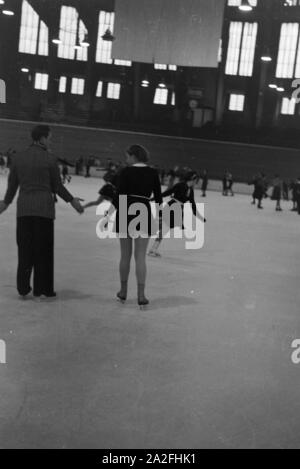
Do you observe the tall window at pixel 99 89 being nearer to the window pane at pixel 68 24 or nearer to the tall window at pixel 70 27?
the tall window at pixel 70 27

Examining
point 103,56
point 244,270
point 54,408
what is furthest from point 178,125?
point 54,408

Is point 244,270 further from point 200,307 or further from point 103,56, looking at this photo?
point 103,56

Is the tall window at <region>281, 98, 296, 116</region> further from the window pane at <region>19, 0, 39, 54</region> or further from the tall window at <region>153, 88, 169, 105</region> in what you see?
the window pane at <region>19, 0, 39, 54</region>

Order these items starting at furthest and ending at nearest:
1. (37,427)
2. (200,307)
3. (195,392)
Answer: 1. (200,307)
2. (195,392)
3. (37,427)

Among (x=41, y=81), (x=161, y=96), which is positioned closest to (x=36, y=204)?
(x=41, y=81)

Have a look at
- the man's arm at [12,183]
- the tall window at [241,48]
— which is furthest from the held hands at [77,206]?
the tall window at [241,48]

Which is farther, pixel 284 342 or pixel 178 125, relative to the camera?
pixel 178 125

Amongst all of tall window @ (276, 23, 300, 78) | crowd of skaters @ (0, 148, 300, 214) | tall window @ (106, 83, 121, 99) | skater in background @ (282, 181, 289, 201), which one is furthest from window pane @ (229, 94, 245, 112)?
skater in background @ (282, 181, 289, 201)

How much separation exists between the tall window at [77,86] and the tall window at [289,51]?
11.2 meters

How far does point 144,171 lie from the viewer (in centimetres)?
448

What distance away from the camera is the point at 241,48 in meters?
32.3

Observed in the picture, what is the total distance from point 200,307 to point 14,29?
31.2 meters

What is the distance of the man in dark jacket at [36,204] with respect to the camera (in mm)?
4566

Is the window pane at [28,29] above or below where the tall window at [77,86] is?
above
